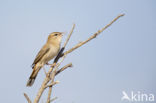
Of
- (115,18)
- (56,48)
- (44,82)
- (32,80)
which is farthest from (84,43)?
(56,48)

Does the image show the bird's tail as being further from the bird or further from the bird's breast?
the bird's breast

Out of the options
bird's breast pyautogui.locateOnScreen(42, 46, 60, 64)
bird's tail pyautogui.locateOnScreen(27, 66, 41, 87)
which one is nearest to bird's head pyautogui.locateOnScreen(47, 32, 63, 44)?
bird's breast pyautogui.locateOnScreen(42, 46, 60, 64)

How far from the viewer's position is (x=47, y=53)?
24.6 ft

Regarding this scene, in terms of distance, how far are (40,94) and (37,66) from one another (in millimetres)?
3785

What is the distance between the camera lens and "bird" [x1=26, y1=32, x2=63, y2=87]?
6854 mm

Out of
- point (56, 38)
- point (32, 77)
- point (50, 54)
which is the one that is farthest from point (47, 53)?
point (32, 77)

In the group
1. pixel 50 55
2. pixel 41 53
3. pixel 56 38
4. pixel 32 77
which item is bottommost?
pixel 32 77

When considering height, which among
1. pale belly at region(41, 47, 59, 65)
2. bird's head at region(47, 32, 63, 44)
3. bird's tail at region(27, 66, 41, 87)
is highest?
bird's head at region(47, 32, 63, 44)

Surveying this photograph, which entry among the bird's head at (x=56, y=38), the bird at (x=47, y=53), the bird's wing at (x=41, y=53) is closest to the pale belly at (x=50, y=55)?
the bird at (x=47, y=53)

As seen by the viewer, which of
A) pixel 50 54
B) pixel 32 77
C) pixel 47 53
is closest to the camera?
pixel 32 77

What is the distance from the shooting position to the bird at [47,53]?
6854mm

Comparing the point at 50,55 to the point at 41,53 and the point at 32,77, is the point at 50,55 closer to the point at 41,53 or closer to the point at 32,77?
the point at 41,53

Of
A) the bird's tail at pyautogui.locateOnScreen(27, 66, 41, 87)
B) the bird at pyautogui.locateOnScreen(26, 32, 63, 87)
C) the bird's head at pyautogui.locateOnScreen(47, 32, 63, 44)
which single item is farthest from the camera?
the bird's head at pyautogui.locateOnScreen(47, 32, 63, 44)

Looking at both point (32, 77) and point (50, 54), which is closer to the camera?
point (32, 77)
